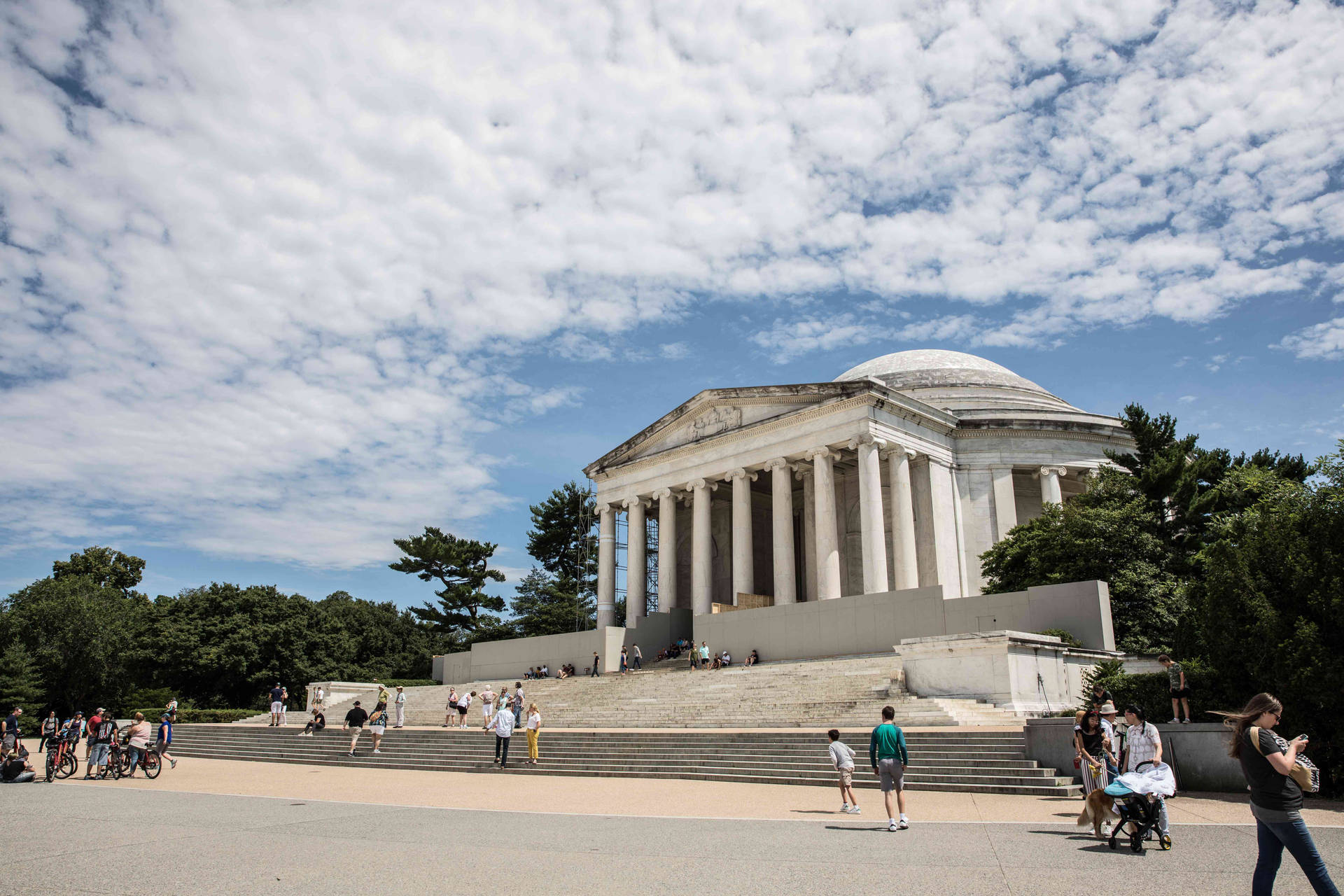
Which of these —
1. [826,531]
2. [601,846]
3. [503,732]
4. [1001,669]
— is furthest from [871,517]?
[601,846]

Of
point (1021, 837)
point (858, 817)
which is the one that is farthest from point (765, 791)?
point (1021, 837)

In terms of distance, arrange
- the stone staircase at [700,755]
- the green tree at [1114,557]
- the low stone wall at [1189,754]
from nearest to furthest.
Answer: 1. the low stone wall at [1189,754]
2. the stone staircase at [700,755]
3. the green tree at [1114,557]

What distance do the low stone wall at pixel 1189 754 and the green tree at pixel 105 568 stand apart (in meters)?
86.3

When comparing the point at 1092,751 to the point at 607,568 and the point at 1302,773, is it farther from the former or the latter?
the point at 607,568

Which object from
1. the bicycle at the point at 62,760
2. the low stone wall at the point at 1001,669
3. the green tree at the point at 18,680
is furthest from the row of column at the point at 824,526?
the green tree at the point at 18,680

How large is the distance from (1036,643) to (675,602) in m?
30.6

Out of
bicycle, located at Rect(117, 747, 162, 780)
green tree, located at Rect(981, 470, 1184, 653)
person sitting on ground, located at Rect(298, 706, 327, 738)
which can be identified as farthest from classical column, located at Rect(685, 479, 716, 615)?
bicycle, located at Rect(117, 747, 162, 780)

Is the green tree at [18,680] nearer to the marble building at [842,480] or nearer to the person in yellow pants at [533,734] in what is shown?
the marble building at [842,480]

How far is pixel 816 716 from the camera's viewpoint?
23.8 m

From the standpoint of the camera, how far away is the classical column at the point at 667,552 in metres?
48.6

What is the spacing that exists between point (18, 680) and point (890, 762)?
2024 inches

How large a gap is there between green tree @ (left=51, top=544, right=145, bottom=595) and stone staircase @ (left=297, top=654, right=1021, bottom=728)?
5654 centimetres

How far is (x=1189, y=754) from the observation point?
15180mm

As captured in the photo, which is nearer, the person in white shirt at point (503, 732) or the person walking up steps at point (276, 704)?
the person in white shirt at point (503, 732)
